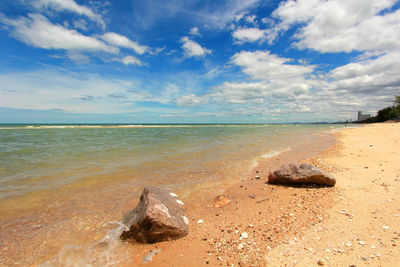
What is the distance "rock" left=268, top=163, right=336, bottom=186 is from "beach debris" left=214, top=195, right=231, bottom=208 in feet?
7.02

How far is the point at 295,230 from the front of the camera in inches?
137

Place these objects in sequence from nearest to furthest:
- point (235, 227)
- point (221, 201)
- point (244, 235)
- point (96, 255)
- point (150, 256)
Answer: point (150, 256) < point (96, 255) < point (244, 235) < point (235, 227) < point (221, 201)

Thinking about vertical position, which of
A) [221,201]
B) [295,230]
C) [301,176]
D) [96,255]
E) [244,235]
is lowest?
[96,255]

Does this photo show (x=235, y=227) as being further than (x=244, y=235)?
Yes

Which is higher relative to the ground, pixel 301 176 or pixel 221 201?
pixel 301 176

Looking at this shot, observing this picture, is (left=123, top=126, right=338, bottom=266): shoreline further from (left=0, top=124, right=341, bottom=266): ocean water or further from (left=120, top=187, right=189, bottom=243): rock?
(left=0, top=124, right=341, bottom=266): ocean water

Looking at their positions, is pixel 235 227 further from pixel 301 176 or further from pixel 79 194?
pixel 79 194

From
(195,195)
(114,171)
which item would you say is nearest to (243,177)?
(195,195)

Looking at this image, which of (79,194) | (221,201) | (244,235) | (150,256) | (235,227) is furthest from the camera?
(79,194)

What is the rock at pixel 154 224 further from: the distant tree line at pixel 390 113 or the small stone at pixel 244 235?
the distant tree line at pixel 390 113

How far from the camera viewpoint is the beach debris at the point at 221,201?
5.24m

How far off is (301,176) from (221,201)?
2884 millimetres

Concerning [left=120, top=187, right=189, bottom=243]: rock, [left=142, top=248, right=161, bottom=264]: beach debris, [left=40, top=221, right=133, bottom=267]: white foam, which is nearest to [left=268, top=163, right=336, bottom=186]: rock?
[left=120, top=187, right=189, bottom=243]: rock

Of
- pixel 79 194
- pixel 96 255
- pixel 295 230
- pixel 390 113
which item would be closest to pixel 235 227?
pixel 295 230
